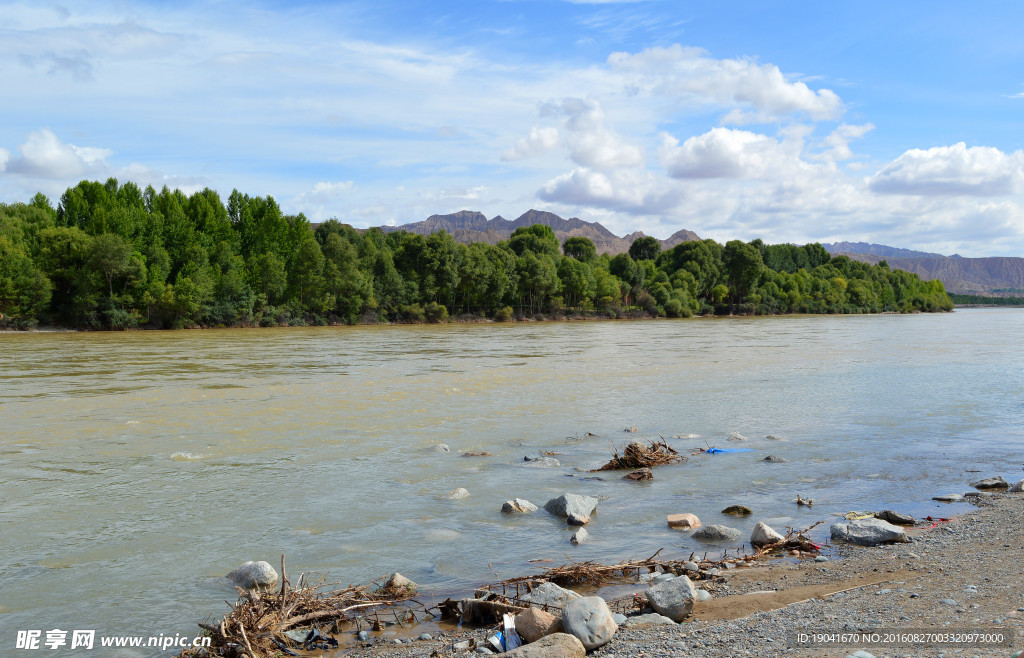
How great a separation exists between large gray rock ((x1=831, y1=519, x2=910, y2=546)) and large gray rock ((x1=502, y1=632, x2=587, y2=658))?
202 inches

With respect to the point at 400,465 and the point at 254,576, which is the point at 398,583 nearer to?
the point at 254,576

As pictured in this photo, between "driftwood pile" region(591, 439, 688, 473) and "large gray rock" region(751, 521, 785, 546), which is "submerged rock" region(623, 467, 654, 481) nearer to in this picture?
"driftwood pile" region(591, 439, 688, 473)

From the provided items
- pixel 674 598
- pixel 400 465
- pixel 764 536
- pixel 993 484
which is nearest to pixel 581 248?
pixel 400 465

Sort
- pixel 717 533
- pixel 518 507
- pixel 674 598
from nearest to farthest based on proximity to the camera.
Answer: pixel 674 598, pixel 717 533, pixel 518 507

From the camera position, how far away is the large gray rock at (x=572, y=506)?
10242mm

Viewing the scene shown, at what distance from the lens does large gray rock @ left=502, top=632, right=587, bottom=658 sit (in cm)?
543

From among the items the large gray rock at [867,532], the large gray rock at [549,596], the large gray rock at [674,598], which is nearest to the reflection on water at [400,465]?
the large gray rock at [867,532]

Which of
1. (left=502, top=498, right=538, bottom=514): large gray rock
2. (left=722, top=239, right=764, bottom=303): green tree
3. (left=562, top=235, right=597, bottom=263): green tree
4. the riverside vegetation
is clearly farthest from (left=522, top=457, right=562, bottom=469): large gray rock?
(left=562, top=235, right=597, bottom=263): green tree

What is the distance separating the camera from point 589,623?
5785 millimetres

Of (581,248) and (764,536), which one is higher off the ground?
(581,248)

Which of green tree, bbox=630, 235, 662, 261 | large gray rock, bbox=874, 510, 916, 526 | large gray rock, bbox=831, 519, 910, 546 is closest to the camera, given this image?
large gray rock, bbox=831, 519, 910, 546

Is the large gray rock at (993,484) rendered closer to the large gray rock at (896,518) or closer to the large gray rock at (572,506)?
the large gray rock at (896,518)

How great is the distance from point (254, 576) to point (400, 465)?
6506mm

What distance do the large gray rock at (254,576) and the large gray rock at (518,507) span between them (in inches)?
151
